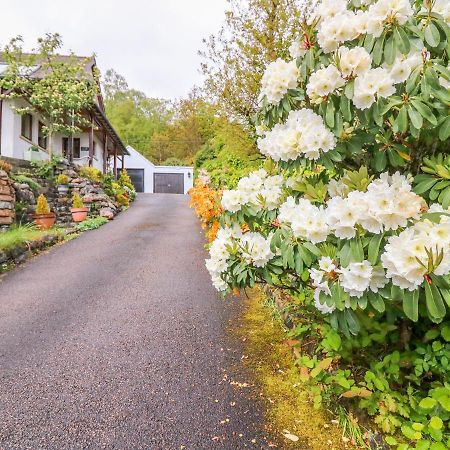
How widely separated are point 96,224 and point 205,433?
905 centimetres

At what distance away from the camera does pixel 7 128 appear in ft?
46.0

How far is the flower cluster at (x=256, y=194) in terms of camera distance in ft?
7.43

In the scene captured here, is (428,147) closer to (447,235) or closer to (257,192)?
(447,235)

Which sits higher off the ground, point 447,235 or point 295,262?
point 447,235

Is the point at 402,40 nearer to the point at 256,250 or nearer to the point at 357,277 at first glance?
the point at 357,277

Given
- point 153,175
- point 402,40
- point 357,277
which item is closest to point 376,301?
point 357,277

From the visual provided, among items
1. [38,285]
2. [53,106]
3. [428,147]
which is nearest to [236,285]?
[428,147]

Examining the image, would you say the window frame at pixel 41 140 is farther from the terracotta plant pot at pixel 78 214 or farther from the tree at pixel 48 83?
the terracotta plant pot at pixel 78 214

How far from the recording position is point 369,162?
2.02 m

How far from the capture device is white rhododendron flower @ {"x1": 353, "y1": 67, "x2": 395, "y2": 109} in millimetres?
1604

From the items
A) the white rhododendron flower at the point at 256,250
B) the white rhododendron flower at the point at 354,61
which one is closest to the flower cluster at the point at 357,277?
the white rhododendron flower at the point at 256,250

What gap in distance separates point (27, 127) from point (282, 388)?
665 inches

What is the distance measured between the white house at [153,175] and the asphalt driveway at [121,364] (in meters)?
25.4

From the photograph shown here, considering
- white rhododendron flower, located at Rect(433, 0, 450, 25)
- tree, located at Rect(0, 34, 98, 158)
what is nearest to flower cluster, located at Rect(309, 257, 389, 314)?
white rhododendron flower, located at Rect(433, 0, 450, 25)
